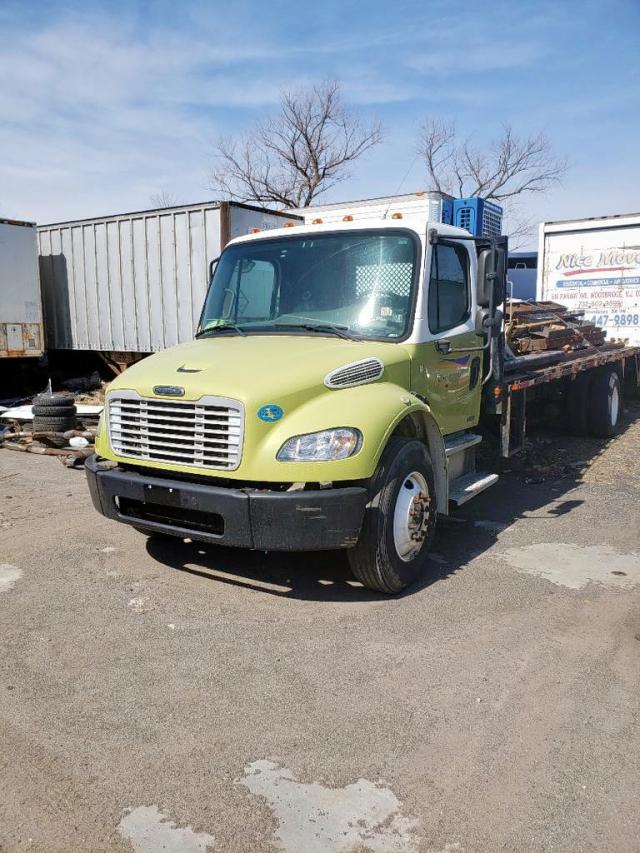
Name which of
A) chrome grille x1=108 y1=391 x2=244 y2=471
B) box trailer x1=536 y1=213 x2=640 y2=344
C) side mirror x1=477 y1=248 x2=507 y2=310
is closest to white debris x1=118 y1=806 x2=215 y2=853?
chrome grille x1=108 y1=391 x2=244 y2=471

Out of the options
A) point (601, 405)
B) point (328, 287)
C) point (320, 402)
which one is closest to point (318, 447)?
point (320, 402)

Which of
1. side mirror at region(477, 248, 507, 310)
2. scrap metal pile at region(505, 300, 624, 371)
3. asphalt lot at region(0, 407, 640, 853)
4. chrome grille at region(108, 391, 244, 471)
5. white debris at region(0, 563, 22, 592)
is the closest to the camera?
asphalt lot at region(0, 407, 640, 853)

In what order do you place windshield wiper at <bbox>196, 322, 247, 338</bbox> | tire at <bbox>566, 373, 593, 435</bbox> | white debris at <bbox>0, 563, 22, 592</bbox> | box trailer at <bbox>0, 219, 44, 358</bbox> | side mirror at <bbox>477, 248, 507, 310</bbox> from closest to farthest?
white debris at <bbox>0, 563, 22, 592</bbox> → windshield wiper at <bbox>196, 322, 247, 338</bbox> → side mirror at <bbox>477, 248, 507, 310</bbox> → tire at <bbox>566, 373, 593, 435</bbox> → box trailer at <bbox>0, 219, 44, 358</bbox>

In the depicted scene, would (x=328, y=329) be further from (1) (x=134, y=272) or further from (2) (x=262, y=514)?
(1) (x=134, y=272)

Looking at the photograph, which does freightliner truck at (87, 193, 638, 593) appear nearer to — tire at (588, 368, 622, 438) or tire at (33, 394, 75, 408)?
tire at (588, 368, 622, 438)

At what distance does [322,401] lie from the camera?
4055 mm

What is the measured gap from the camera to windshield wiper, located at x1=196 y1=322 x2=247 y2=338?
5073 millimetres

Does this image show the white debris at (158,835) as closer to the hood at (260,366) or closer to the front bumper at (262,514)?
the front bumper at (262,514)

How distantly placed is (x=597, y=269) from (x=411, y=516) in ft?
28.5

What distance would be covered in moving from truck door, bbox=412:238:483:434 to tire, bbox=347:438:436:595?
0.64 metres

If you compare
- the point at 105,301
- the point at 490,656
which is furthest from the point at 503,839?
the point at 105,301

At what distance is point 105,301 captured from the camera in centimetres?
1279

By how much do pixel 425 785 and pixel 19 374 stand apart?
13028mm

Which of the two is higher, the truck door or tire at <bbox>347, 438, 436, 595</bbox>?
the truck door
